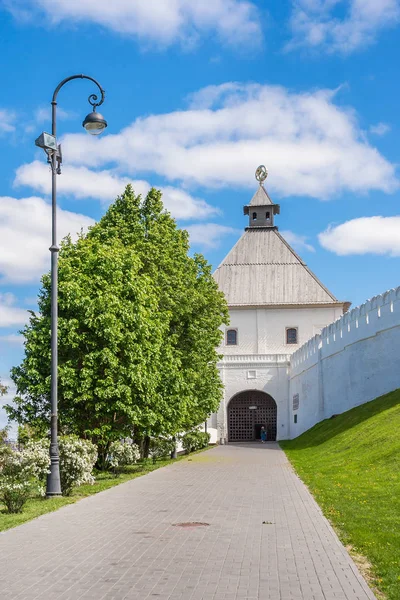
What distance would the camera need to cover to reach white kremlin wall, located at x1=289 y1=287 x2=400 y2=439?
32.7 meters

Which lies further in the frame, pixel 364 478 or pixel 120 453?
pixel 120 453

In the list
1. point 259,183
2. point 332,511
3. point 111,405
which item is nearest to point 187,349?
point 111,405

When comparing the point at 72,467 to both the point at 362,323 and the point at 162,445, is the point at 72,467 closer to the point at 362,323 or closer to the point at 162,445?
the point at 162,445

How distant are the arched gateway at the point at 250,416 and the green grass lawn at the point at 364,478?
2077 cm

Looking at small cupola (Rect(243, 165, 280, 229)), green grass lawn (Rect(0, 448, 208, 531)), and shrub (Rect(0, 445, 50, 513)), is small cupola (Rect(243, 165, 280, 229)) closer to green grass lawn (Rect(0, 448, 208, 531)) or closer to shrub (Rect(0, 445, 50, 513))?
green grass lawn (Rect(0, 448, 208, 531))

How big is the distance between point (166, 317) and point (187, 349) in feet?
14.7

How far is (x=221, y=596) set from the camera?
7.14m

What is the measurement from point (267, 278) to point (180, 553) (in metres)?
53.3

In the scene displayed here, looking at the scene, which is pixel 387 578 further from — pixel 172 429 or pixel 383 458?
pixel 172 429

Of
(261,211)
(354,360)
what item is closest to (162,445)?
(354,360)

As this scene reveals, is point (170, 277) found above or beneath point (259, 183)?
beneath

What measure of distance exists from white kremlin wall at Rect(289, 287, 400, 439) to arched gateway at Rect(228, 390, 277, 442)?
941 centimetres

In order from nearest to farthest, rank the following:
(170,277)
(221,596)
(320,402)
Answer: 1. (221,596)
2. (170,277)
3. (320,402)

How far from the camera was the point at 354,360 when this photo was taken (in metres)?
36.3
